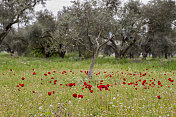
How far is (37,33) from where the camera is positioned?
1126 inches

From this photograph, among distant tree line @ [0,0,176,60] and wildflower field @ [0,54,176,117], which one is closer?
wildflower field @ [0,54,176,117]

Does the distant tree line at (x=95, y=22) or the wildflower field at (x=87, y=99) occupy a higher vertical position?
the distant tree line at (x=95, y=22)

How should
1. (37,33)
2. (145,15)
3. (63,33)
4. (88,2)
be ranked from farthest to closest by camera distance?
1. (37,33)
2. (145,15)
3. (63,33)
4. (88,2)

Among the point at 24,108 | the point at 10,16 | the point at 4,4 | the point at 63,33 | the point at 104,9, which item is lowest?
the point at 24,108

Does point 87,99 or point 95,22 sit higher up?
point 95,22

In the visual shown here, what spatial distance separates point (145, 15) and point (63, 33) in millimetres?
14710

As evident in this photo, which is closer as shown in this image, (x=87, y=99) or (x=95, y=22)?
(x=87, y=99)

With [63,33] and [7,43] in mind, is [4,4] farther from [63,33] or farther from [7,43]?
[7,43]

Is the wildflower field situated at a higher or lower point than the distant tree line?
lower

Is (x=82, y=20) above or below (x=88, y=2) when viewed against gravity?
below

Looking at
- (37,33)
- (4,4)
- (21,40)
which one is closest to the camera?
(4,4)

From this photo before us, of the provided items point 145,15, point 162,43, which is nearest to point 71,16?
point 145,15

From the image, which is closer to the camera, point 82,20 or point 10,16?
point 82,20

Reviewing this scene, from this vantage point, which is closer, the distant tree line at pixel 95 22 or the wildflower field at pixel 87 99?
the wildflower field at pixel 87 99
